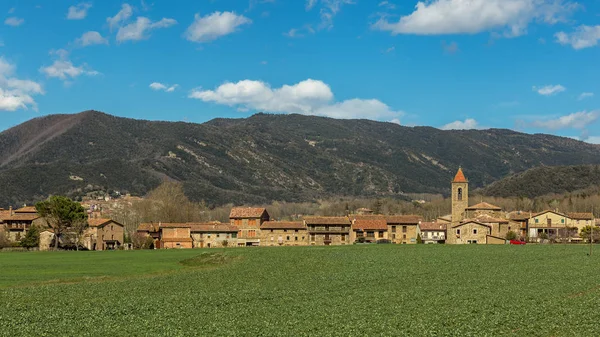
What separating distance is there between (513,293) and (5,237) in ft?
293

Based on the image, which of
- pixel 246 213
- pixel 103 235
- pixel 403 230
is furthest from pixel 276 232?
pixel 103 235

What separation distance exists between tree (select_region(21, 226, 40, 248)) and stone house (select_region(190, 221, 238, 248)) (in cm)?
2332

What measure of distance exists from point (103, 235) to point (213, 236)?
18085 mm

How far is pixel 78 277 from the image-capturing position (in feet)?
172

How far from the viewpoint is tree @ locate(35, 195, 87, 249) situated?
9544 centimetres

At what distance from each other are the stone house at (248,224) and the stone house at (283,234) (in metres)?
1.13

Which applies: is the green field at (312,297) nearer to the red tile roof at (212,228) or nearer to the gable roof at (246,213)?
the red tile roof at (212,228)

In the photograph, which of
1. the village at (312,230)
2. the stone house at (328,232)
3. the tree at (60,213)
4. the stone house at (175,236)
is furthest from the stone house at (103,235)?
the stone house at (328,232)

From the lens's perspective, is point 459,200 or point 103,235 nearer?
point 103,235

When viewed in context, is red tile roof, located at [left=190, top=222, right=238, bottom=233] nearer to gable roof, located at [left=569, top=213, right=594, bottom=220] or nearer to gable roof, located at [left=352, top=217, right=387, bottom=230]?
gable roof, located at [left=352, top=217, right=387, bottom=230]

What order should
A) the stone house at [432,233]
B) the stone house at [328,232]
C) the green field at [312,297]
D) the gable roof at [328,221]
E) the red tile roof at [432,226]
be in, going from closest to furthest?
1. the green field at [312,297]
2. the stone house at [328,232]
3. the gable roof at [328,221]
4. the stone house at [432,233]
5. the red tile roof at [432,226]

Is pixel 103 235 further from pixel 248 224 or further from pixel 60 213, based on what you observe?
pixel 248 224

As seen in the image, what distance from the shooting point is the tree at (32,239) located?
3871 inches

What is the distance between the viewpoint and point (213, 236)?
10706cm
